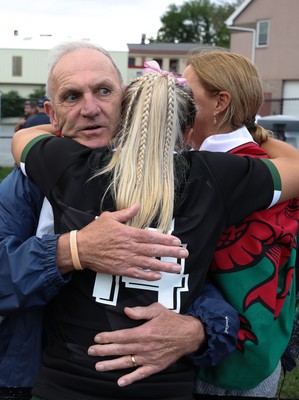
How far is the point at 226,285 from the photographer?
6.46 feet

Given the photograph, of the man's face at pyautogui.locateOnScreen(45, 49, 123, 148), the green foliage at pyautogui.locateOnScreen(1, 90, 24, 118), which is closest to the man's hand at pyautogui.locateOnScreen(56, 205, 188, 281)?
the man's face at pyautogui.locateOnScreen(45, 49, 123, 148)

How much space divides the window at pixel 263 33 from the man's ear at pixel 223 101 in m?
34.4

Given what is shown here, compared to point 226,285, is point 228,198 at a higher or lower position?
higher

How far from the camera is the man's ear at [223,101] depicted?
2.26m

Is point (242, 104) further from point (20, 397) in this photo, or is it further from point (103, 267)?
point (20, 397)

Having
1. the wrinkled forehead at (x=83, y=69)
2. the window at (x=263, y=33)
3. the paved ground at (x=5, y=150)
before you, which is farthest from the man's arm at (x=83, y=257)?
the window at (x=263, y=33)

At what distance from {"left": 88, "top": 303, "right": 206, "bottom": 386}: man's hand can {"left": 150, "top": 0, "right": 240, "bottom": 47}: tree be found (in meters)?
72.5

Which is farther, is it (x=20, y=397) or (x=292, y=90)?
(x=292, y=90)

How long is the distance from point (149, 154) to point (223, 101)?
1.92ft

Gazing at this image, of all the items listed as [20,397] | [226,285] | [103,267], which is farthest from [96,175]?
[20,397]

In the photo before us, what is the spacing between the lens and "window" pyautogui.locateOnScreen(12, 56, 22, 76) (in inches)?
2115

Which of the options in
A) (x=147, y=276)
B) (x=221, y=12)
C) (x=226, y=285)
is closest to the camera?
(x=147, y=276)

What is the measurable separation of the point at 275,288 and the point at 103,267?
1.85ft

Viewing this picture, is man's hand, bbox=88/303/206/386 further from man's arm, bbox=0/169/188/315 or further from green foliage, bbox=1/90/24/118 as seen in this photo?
green foliage, bbox=1/90/24/118
